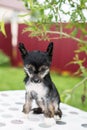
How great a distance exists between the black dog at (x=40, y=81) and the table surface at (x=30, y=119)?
112mm

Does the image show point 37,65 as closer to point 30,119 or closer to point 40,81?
point 40,81

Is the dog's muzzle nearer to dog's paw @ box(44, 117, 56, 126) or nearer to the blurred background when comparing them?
dog's paw @ box(44, 117, 56, 126)

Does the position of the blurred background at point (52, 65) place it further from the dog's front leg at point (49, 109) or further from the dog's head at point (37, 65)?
the dog's head at point (37, 65)

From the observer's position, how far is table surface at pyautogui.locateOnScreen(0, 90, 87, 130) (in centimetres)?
416

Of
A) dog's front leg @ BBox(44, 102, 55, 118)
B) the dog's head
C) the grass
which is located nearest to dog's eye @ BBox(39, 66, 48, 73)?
the dog's head

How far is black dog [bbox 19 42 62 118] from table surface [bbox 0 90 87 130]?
11 cm

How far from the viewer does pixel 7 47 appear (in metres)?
13.8

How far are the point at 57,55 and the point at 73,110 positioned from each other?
652 centimetres

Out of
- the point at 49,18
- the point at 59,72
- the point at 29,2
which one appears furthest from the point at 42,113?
the point at 59,72

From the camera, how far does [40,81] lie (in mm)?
4125

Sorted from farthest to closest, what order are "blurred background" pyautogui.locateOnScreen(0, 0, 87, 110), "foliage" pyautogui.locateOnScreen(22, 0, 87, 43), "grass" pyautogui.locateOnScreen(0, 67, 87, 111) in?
"blurred background" pyautogui.locateOnScreen(0, 0, 87, 110) → "grass" pyautogui.locateOnScreen(0, 67, 87, 111) → "foliage" pyautogui.locateOnScreen(22, 0, 87, 43)

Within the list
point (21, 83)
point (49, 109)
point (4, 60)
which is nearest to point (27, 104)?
point (49, 109)

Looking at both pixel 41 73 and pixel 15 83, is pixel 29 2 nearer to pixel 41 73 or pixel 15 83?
pixel 41 73

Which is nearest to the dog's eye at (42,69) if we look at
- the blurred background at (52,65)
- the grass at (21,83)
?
the blurred background at (52,65)
